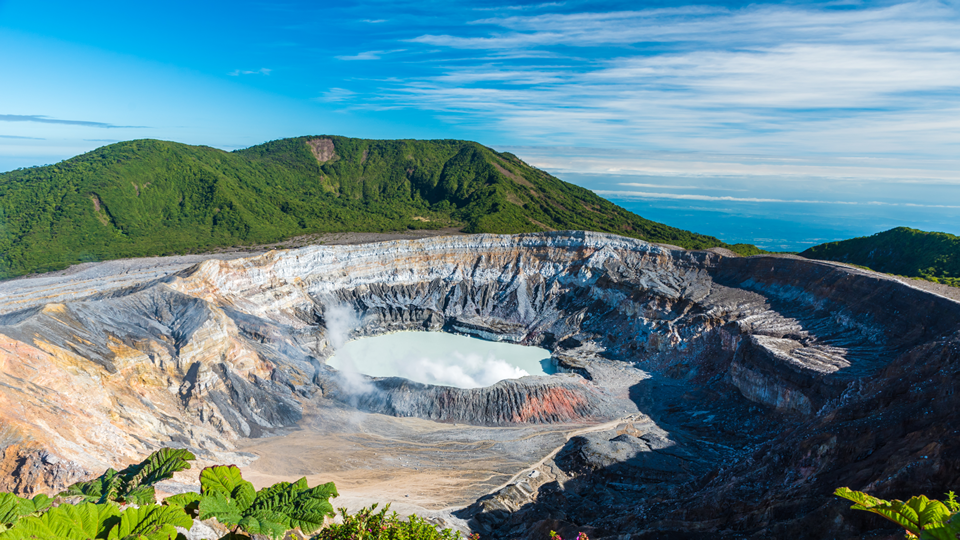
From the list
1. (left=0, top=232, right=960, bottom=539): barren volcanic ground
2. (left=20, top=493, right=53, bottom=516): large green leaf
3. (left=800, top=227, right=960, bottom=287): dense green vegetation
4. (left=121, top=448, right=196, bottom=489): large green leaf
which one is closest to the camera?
(left=20, top=493, right=53, bottom=516): large green leaf

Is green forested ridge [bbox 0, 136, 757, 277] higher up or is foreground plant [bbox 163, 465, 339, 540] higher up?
green forested ridge [bbox 0, 136, 757, 277]

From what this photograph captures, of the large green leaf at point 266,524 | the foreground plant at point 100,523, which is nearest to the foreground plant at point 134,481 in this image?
the foreground plant at point 100,523

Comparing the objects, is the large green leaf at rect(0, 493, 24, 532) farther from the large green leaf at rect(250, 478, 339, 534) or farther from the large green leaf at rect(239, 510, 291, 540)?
the large green leaf at rect(250, 478, 339, 534)

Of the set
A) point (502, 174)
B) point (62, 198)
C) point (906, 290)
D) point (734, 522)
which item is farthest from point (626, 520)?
point (502, 174)

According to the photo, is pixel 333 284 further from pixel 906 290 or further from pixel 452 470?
pixel 906 290

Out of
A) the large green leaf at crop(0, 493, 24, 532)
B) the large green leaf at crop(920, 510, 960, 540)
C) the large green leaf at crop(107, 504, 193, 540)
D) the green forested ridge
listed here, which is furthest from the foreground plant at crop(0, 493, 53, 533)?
the green forested ridge

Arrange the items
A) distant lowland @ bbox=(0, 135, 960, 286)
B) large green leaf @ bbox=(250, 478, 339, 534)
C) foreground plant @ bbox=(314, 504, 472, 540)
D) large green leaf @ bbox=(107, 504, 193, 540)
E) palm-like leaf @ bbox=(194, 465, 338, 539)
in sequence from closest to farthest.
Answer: large green leaf @ bbox=(107, 504, 193, 540), palm-like leaf @ bbox=(194, 465, 338, 539), large green leaf @ bbox=(250, 478, 339, 534), foreground plant @ bbox=(314, 504, 472, 540), distant lowland @ bbox=(0, 135, 960, 286)

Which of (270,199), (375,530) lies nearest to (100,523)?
(375,530)

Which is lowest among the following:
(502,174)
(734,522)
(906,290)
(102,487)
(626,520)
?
(626,520)

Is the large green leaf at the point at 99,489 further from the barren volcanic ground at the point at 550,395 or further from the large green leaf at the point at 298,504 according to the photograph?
the barren volcanic ground at the point at 550,395
